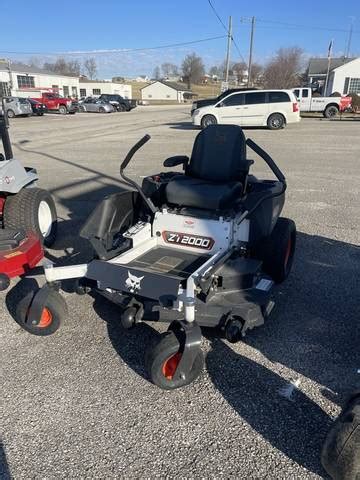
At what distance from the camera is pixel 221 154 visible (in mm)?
3918

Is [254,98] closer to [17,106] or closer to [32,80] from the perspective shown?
[17,106]

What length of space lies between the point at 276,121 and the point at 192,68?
86519mm

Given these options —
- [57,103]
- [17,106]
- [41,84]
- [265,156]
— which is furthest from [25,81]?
[265,156]

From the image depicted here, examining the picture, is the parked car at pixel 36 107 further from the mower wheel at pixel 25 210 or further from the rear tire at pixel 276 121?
the mower wheel at pixel 25 210

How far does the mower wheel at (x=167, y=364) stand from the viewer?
235 cm

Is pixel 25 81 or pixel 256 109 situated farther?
pixel 25 81

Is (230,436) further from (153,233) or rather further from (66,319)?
(153,233)

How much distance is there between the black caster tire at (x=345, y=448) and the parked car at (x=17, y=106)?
29447 mm

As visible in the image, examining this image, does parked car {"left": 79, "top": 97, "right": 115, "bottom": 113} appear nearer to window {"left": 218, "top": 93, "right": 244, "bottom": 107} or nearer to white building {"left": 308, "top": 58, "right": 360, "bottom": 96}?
window {"left": 218, "top": 93, "right": 244, "bottom": 107}

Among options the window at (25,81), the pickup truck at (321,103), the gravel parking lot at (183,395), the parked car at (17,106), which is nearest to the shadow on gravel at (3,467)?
the gravel parking lot at (183,395)

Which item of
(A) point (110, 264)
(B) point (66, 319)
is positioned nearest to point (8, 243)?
(B) point (66, 319)

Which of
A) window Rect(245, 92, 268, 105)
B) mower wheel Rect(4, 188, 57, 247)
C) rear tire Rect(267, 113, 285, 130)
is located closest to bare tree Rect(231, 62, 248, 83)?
rear tire Rect(267, 113, 285, 130)

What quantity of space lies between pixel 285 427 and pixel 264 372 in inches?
17.8

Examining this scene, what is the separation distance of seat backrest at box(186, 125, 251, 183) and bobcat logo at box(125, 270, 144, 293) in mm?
1517
